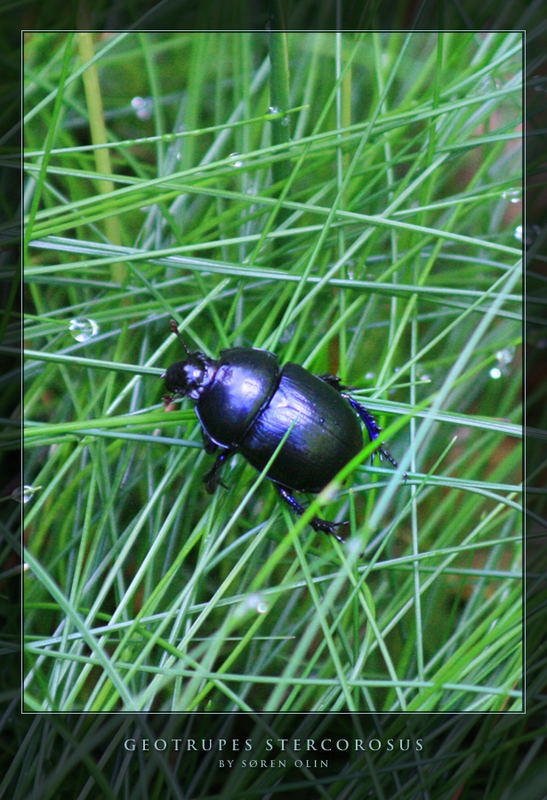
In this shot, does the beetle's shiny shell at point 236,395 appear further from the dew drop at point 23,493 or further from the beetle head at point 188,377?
the dew drop at point 23,493

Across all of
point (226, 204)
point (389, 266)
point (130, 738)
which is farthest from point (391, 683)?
point (226, 204)

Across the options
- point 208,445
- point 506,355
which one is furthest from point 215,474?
point 506,355

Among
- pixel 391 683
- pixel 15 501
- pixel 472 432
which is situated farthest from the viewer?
pixel 472 432

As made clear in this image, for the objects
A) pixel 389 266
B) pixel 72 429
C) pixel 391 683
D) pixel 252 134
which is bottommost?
pixel 391 683

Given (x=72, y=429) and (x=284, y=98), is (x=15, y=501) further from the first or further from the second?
(x=284, y=98)

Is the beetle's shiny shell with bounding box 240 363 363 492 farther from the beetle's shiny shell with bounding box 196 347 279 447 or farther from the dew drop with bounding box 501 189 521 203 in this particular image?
the dew drop with bounding box 501 189 521 203

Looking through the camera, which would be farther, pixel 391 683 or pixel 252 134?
pixel 252 134

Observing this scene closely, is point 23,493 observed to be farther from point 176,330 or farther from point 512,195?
point 512,195
